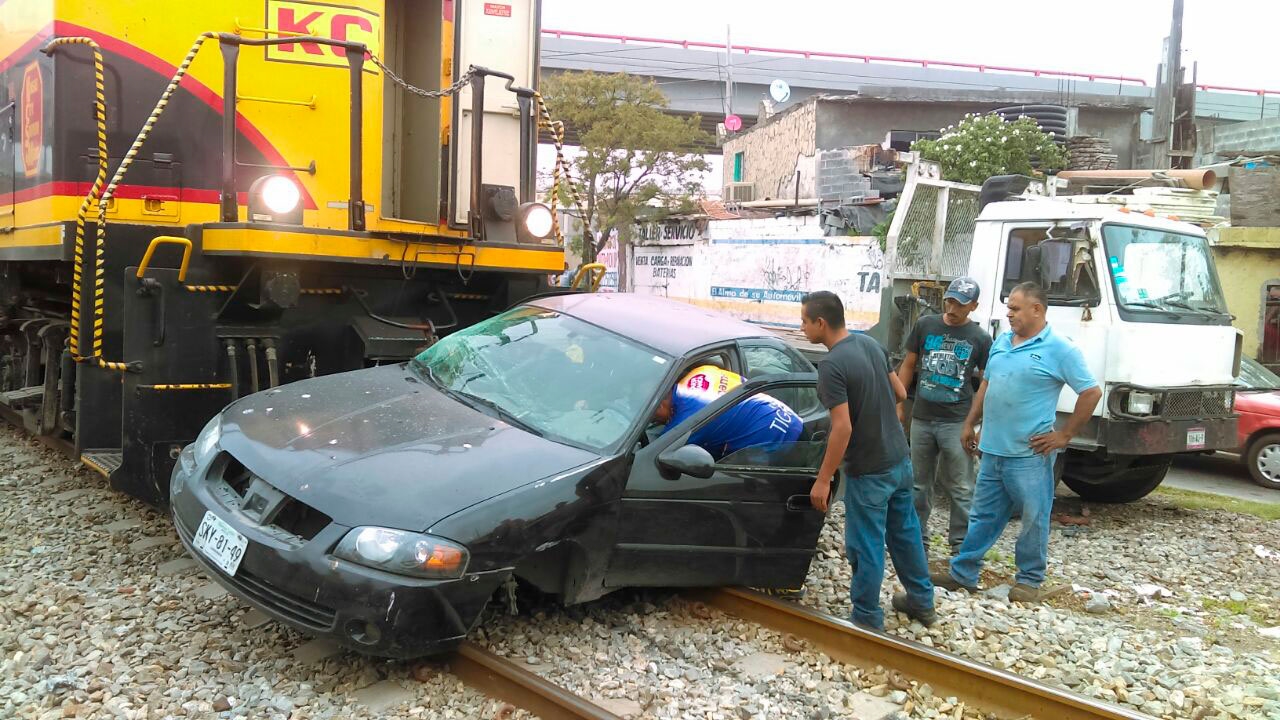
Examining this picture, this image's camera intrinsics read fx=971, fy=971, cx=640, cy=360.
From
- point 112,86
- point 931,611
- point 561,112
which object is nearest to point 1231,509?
point 931,611

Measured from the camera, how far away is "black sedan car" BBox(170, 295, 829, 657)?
11.8 feet

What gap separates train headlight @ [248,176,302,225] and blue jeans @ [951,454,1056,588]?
13.9 ft

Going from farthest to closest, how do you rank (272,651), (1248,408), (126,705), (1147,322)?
(1248,408)
(1147,322)
(272,651)
(126,705)

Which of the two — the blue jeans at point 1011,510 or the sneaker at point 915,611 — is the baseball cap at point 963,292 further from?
the sneaker at point 915,611

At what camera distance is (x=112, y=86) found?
582cm

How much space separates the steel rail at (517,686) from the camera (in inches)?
140

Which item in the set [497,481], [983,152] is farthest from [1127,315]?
[983,152]

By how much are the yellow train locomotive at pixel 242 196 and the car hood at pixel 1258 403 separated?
7.27m

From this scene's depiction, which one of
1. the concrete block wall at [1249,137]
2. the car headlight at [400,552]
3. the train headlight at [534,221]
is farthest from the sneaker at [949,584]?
the concrete block wall at [1249,137]

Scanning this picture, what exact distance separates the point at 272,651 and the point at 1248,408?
950cm

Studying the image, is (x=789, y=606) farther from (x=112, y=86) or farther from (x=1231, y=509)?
(x=1231, y=509)

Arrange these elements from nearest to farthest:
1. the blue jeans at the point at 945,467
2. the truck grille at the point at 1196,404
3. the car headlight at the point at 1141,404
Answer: the blue jeans at the point at 945,467 < the car headlight at the point at 1141,404 < the truck grille at the point at 1196,404

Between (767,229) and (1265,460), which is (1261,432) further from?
(767,229)

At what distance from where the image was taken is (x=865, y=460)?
4.62m
